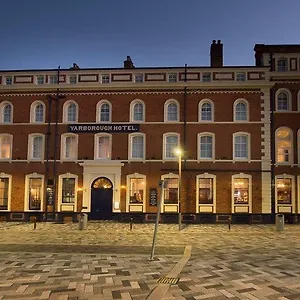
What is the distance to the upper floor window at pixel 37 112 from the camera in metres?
27.9

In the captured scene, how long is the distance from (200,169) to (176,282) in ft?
57.6

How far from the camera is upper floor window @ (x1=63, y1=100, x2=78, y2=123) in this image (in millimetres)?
27775

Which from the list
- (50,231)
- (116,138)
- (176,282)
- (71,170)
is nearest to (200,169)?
(116,138)

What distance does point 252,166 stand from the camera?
26203mm

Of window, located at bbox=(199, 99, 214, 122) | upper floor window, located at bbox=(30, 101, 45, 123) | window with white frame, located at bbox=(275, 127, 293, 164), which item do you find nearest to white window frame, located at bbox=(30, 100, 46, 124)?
upper floor window, located at bbox=(30, 101, 45, 123)

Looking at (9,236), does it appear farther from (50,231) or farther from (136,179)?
(136,179)

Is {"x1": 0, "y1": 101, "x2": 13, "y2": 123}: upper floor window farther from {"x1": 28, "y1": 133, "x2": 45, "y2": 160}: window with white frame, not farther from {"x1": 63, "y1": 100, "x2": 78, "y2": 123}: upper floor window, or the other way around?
{"x1": 63, "y1": 100, "x2": 78, "y2": 123}: upper floor window

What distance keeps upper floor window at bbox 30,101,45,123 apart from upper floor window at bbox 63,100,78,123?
6.11 feet

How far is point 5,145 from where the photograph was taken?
28.0 m

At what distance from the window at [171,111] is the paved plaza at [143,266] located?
439 inches

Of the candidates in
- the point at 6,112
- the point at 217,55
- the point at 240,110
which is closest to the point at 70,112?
the point at 6,112

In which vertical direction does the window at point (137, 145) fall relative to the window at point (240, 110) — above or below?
below

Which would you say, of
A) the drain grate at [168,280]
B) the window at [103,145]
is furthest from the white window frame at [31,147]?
the drain grate at [168,280]

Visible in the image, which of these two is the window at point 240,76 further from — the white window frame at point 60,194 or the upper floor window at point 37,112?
the upper floor window at point 37,112
